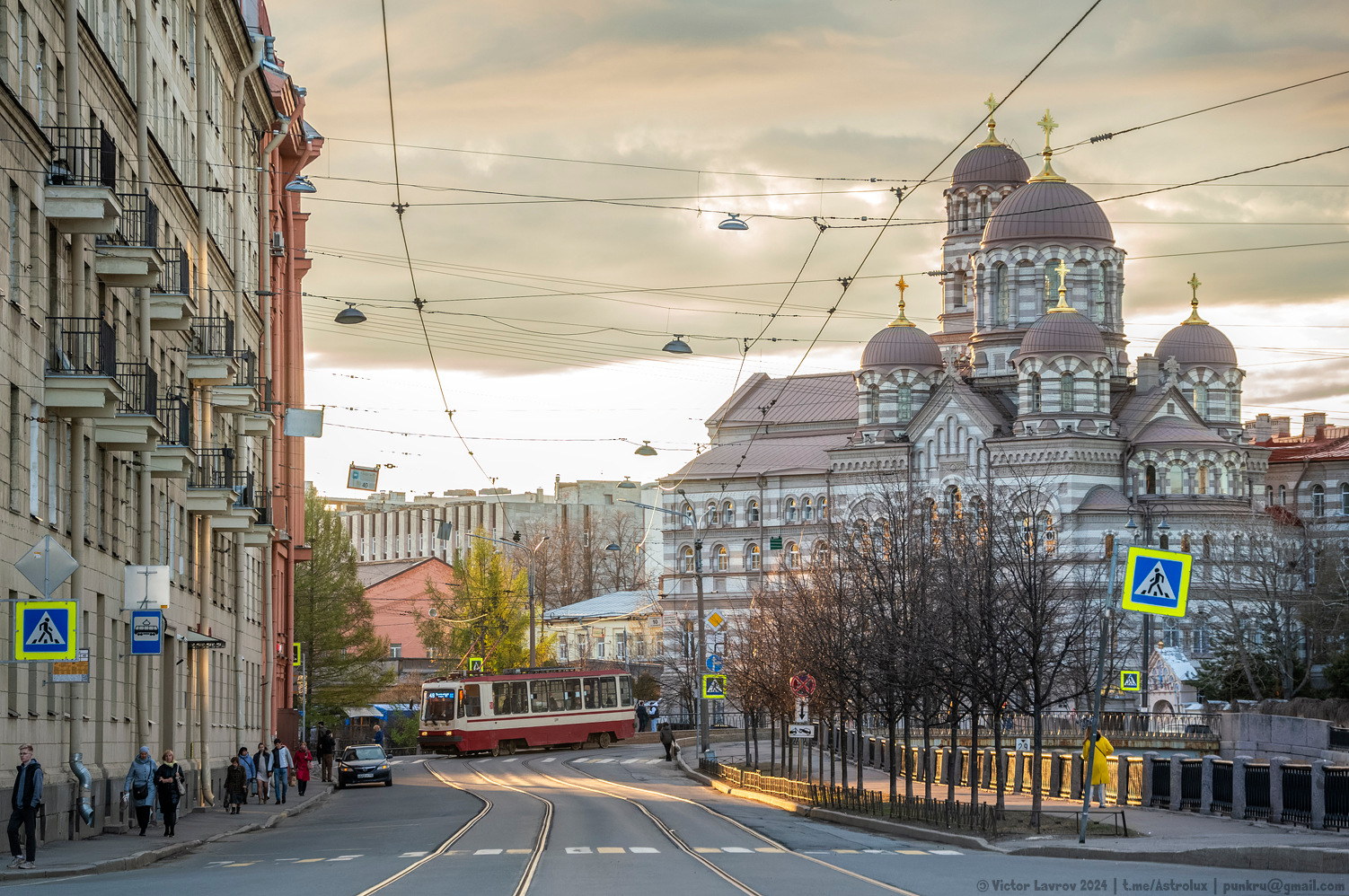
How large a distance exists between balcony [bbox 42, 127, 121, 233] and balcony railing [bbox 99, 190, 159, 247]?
174cm

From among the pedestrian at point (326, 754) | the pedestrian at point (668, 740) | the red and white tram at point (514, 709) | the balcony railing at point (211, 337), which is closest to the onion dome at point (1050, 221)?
the red and white tram at point (514, 709)

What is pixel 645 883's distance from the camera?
19.7 m

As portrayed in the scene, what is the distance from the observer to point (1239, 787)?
101 ft

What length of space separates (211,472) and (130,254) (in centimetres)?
1202

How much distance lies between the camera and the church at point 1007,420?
9462 cm

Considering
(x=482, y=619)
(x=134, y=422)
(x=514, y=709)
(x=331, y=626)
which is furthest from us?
(x=482, y=619)

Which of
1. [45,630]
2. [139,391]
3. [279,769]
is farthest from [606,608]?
[45,630]

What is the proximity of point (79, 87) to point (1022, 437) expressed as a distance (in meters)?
72.7

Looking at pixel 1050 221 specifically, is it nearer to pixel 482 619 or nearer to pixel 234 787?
pixel 482 619

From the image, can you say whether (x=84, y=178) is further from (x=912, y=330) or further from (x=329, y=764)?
(x=912, y=330)

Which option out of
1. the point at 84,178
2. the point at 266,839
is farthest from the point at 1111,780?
the point at 84,178

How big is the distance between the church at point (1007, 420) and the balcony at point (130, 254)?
179 feet

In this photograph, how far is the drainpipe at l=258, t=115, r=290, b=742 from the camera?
1970 inches

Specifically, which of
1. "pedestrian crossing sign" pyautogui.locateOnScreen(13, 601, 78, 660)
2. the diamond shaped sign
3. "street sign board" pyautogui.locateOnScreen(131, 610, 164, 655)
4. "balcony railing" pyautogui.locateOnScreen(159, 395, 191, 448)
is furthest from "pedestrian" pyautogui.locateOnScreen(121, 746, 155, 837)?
"pedestrian crossing sign" pyautogui.locateOnScreen(13, 601, 78, 660)
